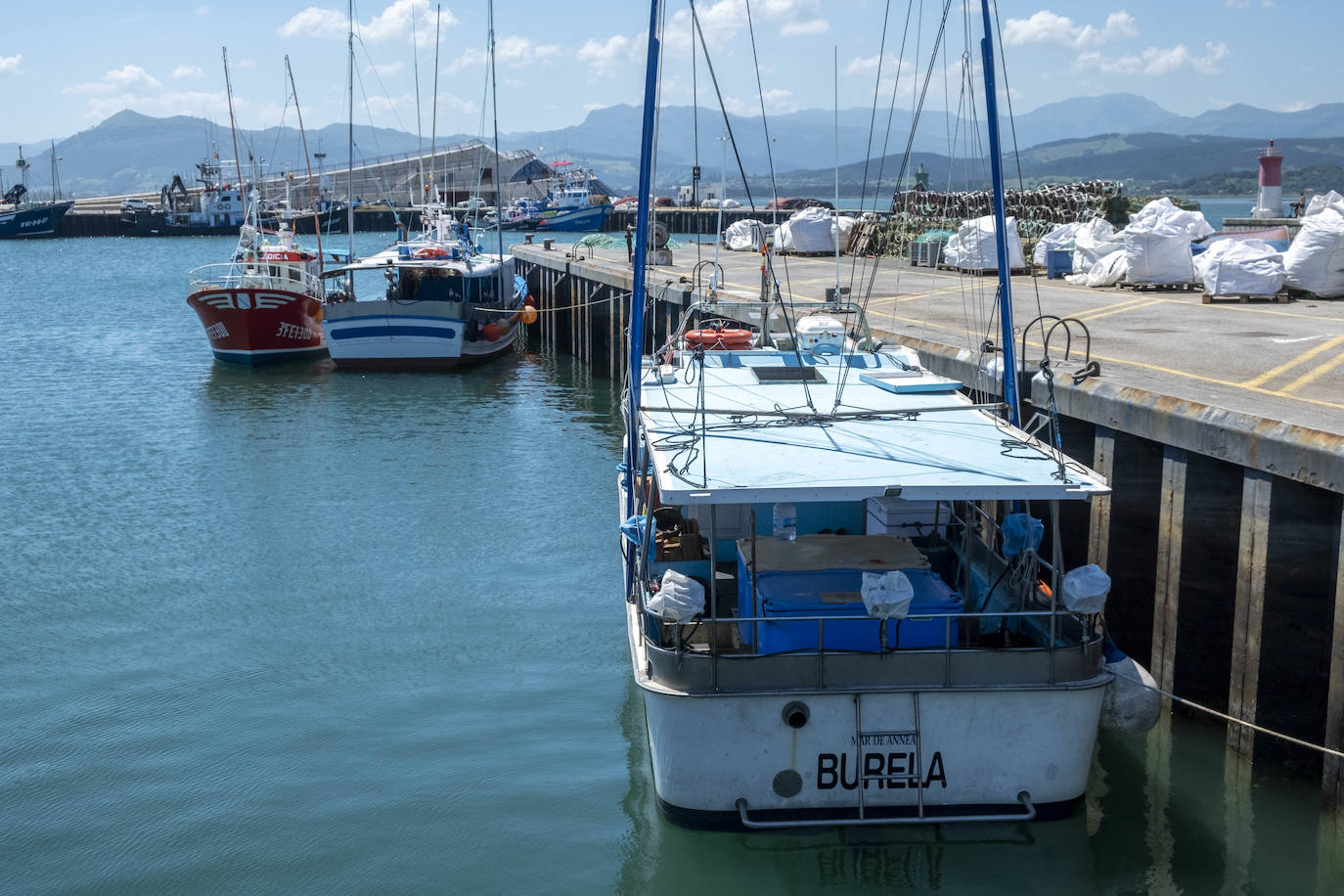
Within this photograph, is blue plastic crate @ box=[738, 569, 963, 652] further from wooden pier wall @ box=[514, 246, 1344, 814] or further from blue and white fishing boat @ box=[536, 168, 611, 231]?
blue and white fishing boat @ box=[536, 168, 611, 231]

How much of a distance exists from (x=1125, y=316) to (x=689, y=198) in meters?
97.8

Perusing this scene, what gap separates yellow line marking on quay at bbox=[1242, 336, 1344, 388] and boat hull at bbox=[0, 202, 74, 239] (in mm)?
133114

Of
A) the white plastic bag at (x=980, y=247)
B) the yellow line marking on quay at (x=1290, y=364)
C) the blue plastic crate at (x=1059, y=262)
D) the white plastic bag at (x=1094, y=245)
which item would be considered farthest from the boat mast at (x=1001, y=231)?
the blue plastic crate at (x=1059, y=262)

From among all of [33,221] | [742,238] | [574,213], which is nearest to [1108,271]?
[742,238]

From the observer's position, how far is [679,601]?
8641 mm

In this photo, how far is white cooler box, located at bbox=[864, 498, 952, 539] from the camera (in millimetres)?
10984

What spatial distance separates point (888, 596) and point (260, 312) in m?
32.1

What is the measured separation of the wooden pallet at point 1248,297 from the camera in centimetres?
2288

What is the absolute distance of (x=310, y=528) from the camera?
19703mm

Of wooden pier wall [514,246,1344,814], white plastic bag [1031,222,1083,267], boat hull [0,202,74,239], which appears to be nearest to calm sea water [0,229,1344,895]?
wooden pier wall [514,246,1344,814]

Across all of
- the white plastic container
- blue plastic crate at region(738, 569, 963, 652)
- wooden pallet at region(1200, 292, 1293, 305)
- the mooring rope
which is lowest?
the mooring rope

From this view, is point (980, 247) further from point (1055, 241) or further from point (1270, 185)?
point (1270, 185)

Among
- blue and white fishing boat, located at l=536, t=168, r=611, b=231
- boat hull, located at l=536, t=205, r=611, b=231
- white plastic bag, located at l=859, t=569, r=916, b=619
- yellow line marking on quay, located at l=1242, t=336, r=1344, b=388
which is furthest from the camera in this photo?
blue and white fishing boat, located at l=536, t=168, r=611, b=231

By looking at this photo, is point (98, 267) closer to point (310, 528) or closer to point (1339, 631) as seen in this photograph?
point (310, 528)
